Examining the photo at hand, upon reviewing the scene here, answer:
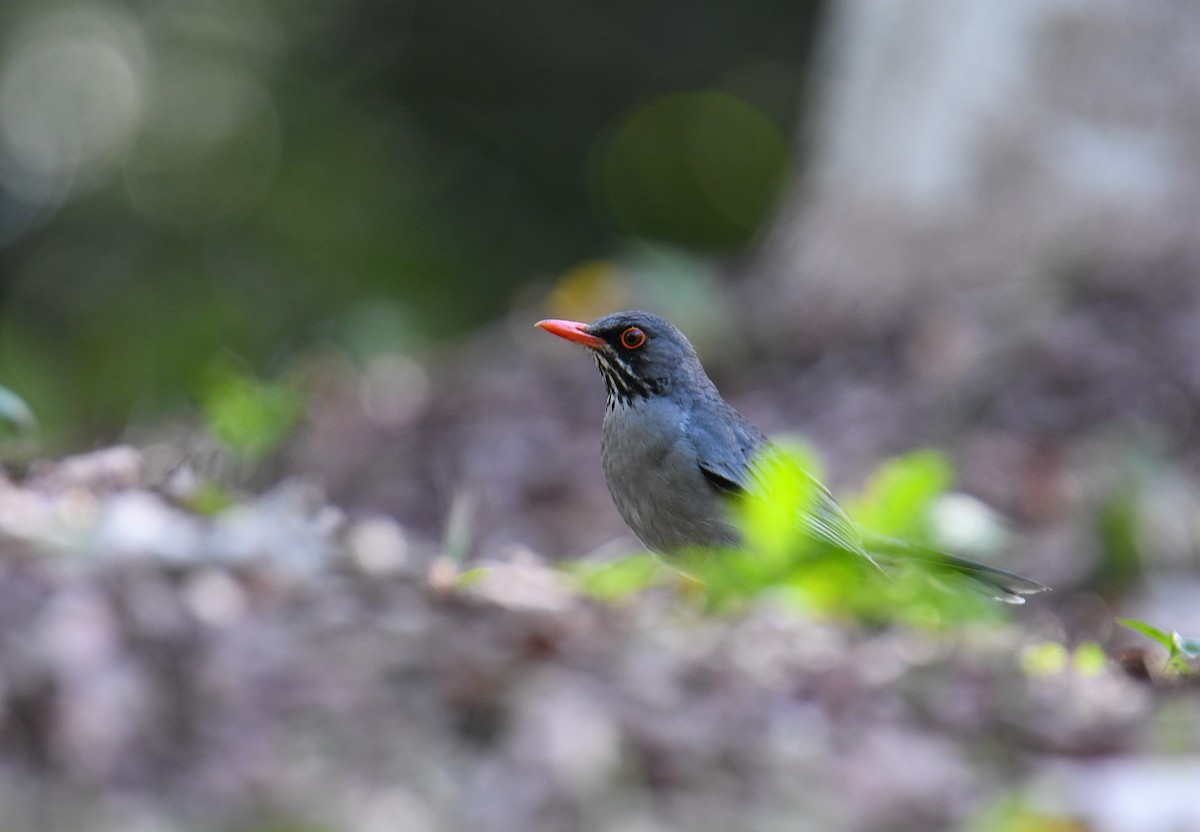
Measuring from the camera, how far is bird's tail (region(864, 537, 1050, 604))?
4.48 metres

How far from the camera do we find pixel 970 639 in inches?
142

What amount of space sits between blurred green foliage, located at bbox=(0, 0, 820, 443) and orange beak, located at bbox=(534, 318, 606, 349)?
31.4 ft

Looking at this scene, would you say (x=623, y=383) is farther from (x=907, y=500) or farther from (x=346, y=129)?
(x=346, y=129)

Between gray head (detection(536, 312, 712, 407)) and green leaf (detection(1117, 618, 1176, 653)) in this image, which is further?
gray head (detection(536, 312, 712, 407))

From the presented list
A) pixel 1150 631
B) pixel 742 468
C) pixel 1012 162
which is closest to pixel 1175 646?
pixel 1150 631

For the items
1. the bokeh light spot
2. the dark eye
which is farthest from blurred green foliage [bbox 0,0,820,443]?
the dark eye

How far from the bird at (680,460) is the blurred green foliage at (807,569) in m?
0.06

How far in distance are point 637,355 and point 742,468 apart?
677 millimetres

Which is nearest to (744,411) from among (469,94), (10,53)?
(469,94)

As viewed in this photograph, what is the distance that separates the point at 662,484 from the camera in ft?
15.6

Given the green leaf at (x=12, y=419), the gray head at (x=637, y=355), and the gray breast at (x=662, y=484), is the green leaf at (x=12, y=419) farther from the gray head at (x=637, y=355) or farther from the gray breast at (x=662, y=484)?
the gray breast at (x=662, y=484)

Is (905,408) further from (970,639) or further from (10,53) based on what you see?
(10,53)

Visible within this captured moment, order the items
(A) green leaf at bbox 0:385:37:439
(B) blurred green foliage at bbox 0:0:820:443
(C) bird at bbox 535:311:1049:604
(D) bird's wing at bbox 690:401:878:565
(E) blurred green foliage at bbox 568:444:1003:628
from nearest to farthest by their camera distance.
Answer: (E) blurred green foliage at bbox 568:444:1003:628 → (A) green leaf at bbox 0:385:37:439 → (D) bird's wing at bbox 690:401:878:565 → (C) bird at bbox 535:311:1049:604 → (B) blurred green foliage at bbox 0:0:820:443

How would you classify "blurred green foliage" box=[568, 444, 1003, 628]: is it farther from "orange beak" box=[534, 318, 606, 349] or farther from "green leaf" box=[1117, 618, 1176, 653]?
"orange beak" box=[534, 318, 606, 349]
